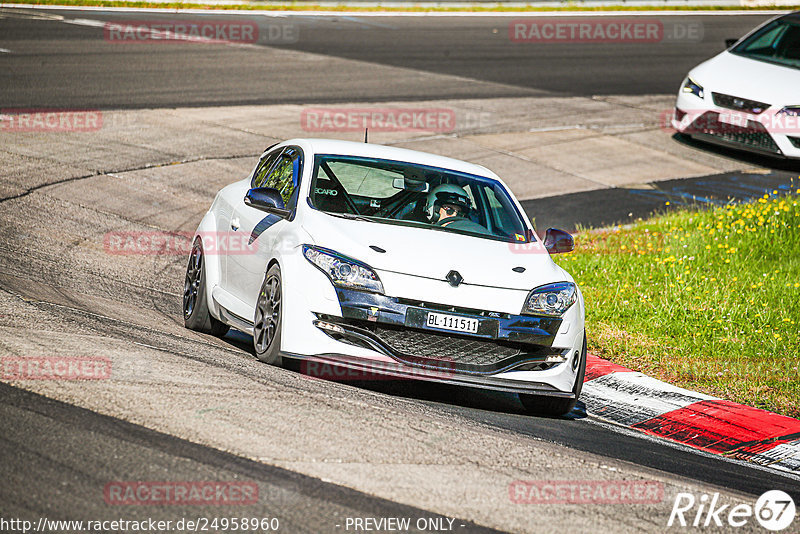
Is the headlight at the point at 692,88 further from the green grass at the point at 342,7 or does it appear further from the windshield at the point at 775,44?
the green grass at the point at 342,7

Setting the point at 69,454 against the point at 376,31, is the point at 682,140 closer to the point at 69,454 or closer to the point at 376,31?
the point at 376,31

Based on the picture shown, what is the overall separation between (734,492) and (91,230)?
751cm

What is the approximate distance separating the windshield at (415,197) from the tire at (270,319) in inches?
27.9

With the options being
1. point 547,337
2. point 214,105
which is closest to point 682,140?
point 214,105

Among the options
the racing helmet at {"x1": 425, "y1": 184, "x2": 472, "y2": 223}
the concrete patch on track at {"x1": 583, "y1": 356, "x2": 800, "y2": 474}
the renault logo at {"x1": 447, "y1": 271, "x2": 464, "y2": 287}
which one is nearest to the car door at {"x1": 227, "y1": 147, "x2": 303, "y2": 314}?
the racing helmet at {"x1": 425, "y1": 184, "x2": 472, "y2": 223}

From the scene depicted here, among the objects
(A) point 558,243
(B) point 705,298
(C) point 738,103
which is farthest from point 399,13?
Result: (A) point 558,243

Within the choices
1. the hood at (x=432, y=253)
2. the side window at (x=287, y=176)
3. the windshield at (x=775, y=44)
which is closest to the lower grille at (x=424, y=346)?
the hood at (x=432, y=253)

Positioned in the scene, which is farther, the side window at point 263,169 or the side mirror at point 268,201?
the side window at point 263,169

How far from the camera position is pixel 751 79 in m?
17.0

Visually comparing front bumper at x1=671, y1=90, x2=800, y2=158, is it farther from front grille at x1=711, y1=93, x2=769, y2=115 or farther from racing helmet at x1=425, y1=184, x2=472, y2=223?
racing helmet at x1=425, y1=184, x2=472, y2=223

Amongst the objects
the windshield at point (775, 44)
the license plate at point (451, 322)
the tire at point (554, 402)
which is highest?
the windshield at point (775, 44)

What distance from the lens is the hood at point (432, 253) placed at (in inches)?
279

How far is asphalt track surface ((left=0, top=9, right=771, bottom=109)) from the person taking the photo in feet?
61.7

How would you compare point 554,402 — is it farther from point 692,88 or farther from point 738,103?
point 692,88
